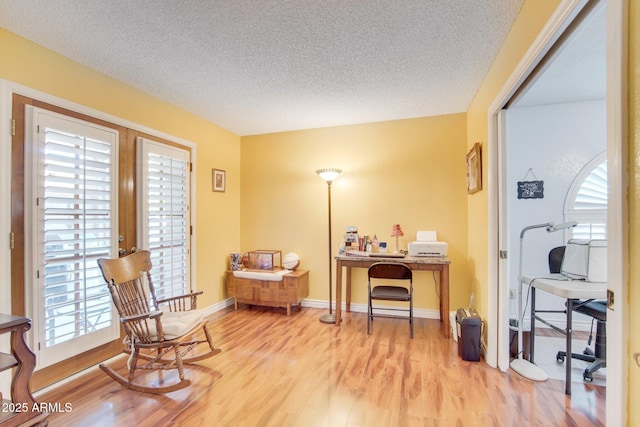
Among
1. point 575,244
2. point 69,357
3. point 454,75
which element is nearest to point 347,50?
point 454,75

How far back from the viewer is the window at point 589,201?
2.94m

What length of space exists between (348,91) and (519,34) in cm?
141

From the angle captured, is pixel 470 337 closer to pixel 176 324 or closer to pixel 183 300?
pixel 176 324

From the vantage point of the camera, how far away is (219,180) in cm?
382

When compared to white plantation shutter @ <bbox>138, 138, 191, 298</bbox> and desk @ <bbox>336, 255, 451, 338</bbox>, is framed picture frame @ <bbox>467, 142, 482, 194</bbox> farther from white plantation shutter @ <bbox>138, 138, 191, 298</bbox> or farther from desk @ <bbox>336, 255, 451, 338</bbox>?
white plantation shutter @ <bbox>138, 138, 191, 298</bbox>

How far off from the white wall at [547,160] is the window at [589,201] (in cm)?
6

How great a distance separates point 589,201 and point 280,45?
342 centimetres

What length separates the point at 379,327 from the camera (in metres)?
3.22

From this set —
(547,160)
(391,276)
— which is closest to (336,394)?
(391,276)

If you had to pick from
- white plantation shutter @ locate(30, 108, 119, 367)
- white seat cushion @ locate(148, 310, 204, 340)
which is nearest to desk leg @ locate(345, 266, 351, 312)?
white seat cushion @ locate(148, 310, 204, 340)

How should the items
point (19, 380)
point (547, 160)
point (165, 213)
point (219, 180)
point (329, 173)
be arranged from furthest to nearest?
point (219, 180)
point (329, 173)
point (547, 160)
point (165, 213)
point (19, 380)

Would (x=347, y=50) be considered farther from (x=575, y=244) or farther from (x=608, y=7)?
(x=575, y=244)

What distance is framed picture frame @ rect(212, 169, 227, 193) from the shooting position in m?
3.74

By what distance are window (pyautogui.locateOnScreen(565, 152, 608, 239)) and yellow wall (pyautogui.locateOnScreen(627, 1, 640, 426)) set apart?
2.74 metres
